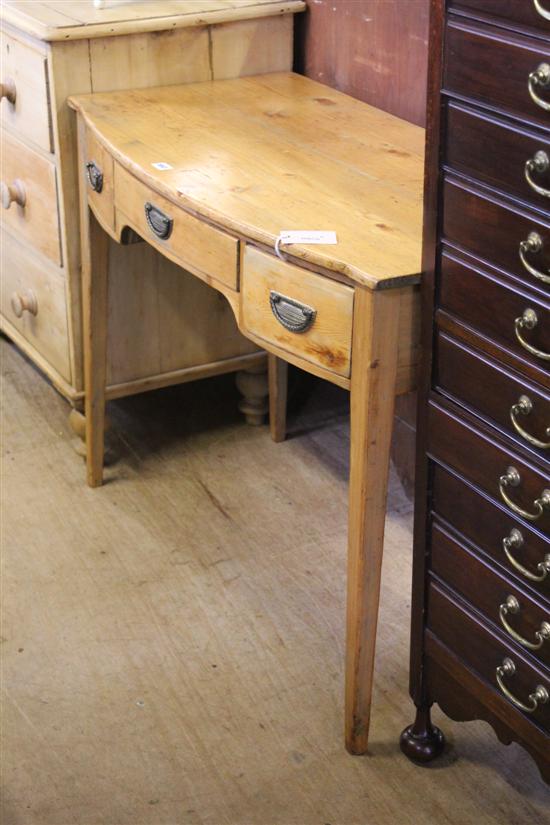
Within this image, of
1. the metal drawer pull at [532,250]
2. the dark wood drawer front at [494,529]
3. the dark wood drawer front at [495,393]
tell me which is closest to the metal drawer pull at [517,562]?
the dark wood drawer front at [494,529]

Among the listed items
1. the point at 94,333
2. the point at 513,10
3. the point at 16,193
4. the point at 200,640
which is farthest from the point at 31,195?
the point at 513,10

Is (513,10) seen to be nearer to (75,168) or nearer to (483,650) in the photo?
(483,650)

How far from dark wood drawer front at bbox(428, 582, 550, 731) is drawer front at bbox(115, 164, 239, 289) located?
56 cm

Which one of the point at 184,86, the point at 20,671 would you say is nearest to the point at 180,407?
the point at 184,86

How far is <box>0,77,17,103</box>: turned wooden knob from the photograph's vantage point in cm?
240

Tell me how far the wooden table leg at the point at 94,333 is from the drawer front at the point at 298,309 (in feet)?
2.23

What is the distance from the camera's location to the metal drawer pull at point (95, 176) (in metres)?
2.14

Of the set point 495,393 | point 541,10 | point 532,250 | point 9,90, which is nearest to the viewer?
point 541,10

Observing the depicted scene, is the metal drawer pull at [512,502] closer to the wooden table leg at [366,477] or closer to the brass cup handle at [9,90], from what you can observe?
the wooden table leg at [366,477]

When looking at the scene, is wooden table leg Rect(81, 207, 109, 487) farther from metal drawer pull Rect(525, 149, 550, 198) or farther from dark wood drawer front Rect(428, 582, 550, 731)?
metal drawer pull Rect(525, 149, 550, 198)

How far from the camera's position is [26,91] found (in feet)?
7.72

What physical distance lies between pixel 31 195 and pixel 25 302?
26 centimetres

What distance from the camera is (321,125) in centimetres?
212

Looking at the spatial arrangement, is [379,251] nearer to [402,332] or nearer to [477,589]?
[402,332]
